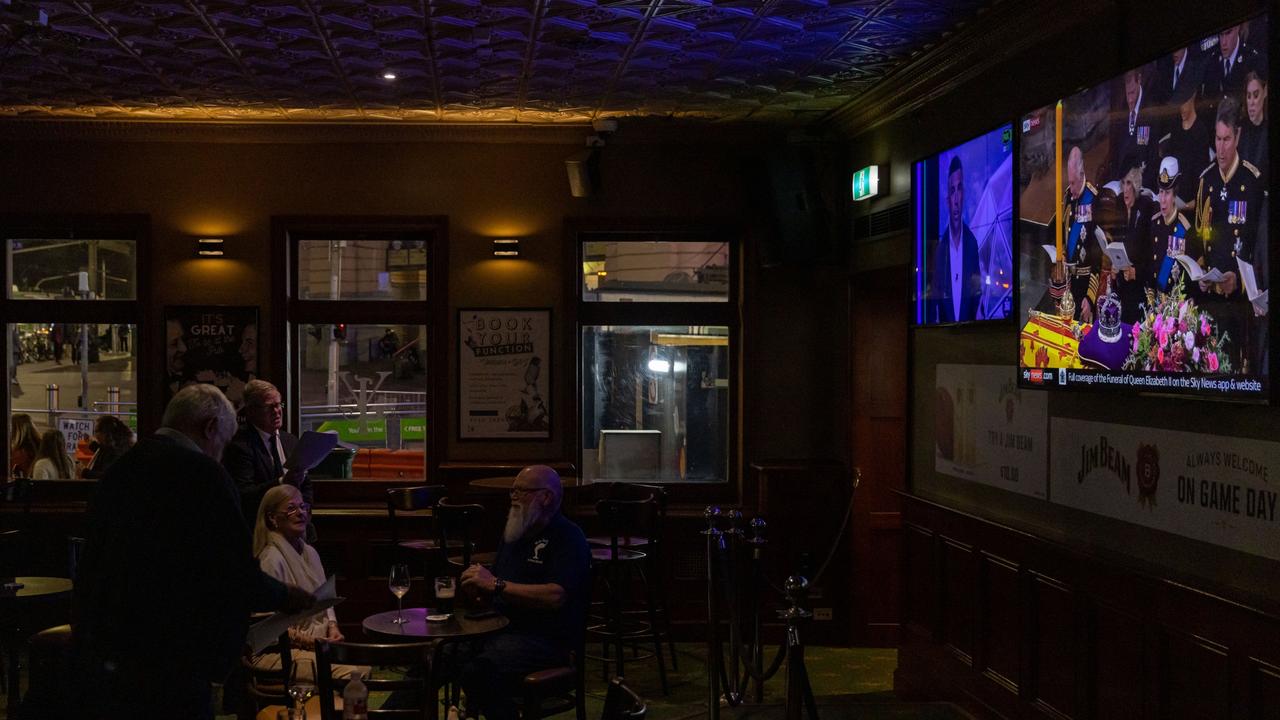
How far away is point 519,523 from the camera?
Answer: 208 inches

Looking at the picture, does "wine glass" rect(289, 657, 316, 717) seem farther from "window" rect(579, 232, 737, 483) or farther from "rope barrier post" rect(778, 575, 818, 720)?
"window" rect(579, 232, 737, 483)

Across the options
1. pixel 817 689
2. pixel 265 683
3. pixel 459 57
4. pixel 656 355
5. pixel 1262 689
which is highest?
pixel 459 57

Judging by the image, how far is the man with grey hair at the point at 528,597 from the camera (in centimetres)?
481

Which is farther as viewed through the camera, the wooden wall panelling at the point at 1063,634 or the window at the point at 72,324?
the window at the point at 72,324

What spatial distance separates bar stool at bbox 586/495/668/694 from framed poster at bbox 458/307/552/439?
3.68ft

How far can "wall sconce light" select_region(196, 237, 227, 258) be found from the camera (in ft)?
27.4


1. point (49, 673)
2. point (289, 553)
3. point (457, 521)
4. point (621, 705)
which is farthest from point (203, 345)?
point (621, 705)

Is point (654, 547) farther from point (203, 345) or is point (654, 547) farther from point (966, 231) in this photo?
point (203, 345)

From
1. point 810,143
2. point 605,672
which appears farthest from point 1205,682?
point 810,143

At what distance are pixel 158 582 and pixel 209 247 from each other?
5515mm

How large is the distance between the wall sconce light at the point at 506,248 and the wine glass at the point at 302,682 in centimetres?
417

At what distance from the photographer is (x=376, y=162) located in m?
8.42

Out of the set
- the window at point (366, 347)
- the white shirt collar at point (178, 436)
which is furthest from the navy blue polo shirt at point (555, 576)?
the window at point (366, 347)

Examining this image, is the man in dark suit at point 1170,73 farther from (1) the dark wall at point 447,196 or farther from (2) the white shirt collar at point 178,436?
(1) the dark wall at point 447,196
